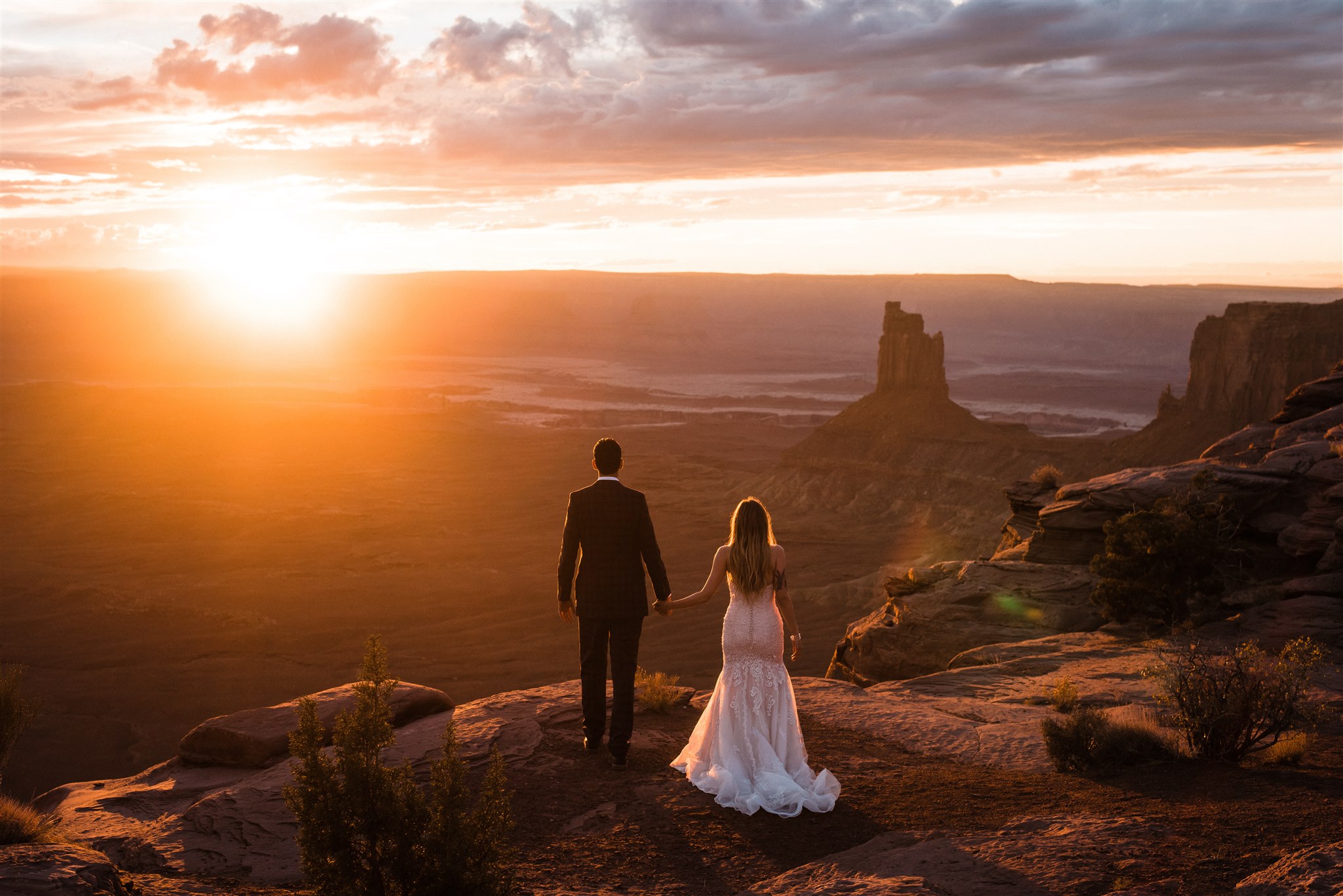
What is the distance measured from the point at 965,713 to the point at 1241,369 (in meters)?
42.9

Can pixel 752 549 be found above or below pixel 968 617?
above

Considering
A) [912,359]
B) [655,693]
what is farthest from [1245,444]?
[912,359]

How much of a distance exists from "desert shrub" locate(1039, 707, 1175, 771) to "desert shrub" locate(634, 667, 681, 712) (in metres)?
2.62

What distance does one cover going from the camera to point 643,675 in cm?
838

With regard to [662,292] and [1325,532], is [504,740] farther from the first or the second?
[662,292]

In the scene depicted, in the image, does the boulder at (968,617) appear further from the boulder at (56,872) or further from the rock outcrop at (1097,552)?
the boulder at (56,872)

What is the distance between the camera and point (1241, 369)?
4522 centimetres

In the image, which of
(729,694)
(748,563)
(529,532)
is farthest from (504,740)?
(529,532)

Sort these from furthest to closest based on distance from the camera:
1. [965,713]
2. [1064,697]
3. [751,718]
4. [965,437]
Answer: [965,437] < [1064,697] < [965,713] < [751,718]

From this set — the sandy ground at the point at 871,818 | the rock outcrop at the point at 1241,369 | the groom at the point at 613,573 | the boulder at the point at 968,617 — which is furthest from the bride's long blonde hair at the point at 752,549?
the rock outcrop at the point at 1241,369

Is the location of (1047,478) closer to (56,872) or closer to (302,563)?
(56,872)

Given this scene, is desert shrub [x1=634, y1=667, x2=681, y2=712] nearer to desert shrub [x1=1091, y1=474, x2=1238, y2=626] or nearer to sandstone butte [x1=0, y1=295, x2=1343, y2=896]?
sandstone butte [x1=0, y1=295, x2=1343, y2=896]

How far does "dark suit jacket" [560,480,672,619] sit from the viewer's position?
633cm

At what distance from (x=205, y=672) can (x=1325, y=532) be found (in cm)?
2464
